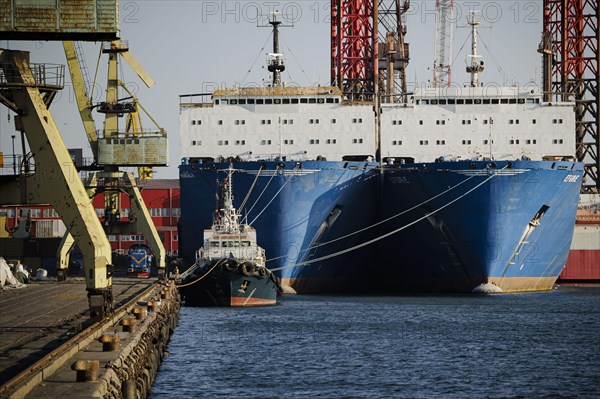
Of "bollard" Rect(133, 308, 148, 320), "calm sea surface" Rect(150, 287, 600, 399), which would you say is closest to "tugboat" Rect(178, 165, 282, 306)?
"calm sea surface" Rect(150, 287, 600, 399)

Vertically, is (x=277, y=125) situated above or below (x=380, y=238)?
above

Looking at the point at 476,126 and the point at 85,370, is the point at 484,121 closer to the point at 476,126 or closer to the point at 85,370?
the point at 476,126

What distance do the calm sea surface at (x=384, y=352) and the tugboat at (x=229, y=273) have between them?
0.93 metres

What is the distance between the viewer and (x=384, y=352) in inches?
1390

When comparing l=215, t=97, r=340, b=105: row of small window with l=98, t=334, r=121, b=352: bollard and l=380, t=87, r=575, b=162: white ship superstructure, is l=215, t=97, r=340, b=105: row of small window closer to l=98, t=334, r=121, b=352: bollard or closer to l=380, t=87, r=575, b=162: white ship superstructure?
l=380, t=87, r=575, b=162: white ship superstructure

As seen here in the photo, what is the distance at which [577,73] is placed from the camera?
266ft

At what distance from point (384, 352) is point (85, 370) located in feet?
57.8

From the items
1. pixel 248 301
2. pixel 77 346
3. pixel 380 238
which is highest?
pixel 380 238

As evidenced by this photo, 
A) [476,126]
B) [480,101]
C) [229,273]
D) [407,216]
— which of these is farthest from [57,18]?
[480,101]

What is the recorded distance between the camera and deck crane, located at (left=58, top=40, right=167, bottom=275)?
5353 cm

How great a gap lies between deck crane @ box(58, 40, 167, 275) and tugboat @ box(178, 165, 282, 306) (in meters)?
3.92

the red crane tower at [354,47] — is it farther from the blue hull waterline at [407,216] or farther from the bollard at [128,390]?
the bollard at [128,390]

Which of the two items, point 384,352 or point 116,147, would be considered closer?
point 384,352

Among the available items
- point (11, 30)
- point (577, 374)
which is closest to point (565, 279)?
point (577, 374)
